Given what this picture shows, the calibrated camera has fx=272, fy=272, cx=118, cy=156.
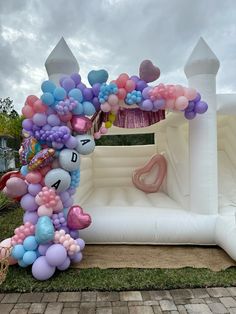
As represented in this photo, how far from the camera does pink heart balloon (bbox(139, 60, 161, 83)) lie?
2.64m

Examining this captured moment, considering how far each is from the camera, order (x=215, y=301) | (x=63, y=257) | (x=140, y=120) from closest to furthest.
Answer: (x=215, y=301) → (x=63, y=257) → (x=140, y=120)

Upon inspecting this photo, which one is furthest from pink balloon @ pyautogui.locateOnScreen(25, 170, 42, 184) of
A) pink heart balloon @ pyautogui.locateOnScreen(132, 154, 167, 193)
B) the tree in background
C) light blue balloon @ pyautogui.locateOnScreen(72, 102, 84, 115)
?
the tree in background

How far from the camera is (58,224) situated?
2.54 m

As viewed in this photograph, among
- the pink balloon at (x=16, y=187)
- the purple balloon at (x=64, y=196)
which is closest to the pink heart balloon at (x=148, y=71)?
the purple balloon at (x=64, y=196)

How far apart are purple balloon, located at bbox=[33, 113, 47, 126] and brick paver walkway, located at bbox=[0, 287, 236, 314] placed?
4.74 feet

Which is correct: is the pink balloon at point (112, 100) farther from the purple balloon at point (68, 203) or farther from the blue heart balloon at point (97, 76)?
the purple balloon at point (68, 203)

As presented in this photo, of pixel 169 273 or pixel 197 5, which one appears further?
pixel 197 5

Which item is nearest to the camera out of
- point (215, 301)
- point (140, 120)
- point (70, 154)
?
point (215, 301)

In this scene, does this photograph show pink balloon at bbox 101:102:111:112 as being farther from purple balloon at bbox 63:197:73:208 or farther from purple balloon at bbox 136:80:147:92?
purple balloon at bbox 63:197:73:208

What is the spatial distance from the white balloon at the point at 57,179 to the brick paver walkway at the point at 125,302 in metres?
0.88

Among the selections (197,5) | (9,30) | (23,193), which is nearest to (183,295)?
(23,193)

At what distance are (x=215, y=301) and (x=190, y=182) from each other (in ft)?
4.67

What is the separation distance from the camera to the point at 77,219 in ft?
8.45

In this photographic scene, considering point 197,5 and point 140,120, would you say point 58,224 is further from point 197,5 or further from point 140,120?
point 197,5
